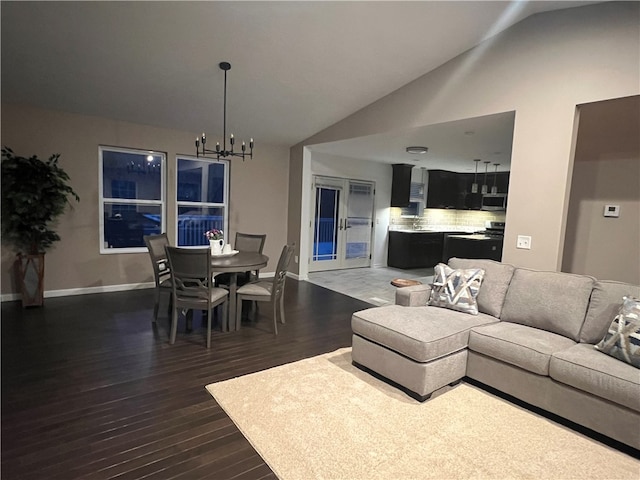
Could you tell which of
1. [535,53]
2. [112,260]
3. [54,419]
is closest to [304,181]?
[112,260]

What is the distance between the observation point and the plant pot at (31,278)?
4.29 m

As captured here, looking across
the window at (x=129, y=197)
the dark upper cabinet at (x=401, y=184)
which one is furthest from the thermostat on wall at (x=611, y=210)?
the window at (x=129, y=197)

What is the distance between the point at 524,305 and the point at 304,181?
4.34 metres

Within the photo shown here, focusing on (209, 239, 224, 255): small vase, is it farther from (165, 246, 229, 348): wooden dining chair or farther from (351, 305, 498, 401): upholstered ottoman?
(351, 305, 498, 401): upholstered ottoman

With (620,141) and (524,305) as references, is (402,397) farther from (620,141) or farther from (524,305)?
(620,141)

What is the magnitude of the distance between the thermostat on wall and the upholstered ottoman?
170 centimetres

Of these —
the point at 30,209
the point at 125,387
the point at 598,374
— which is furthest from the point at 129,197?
the point at 598,374

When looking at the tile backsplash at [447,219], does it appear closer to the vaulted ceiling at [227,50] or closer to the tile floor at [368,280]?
the tile floor at [368,280]

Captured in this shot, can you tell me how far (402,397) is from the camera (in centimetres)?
262

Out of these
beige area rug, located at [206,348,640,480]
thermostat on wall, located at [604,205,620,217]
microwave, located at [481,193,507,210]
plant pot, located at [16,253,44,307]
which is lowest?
beige area rug, located at [206,348,640,480]

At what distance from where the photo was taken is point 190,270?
10.9 ft

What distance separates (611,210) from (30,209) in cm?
633

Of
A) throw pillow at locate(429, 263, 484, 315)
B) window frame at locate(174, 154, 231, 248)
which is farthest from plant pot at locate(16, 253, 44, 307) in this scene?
throw pillow at locate(429, 263, 484, 315)

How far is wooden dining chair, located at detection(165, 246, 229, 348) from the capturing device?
328 cm
